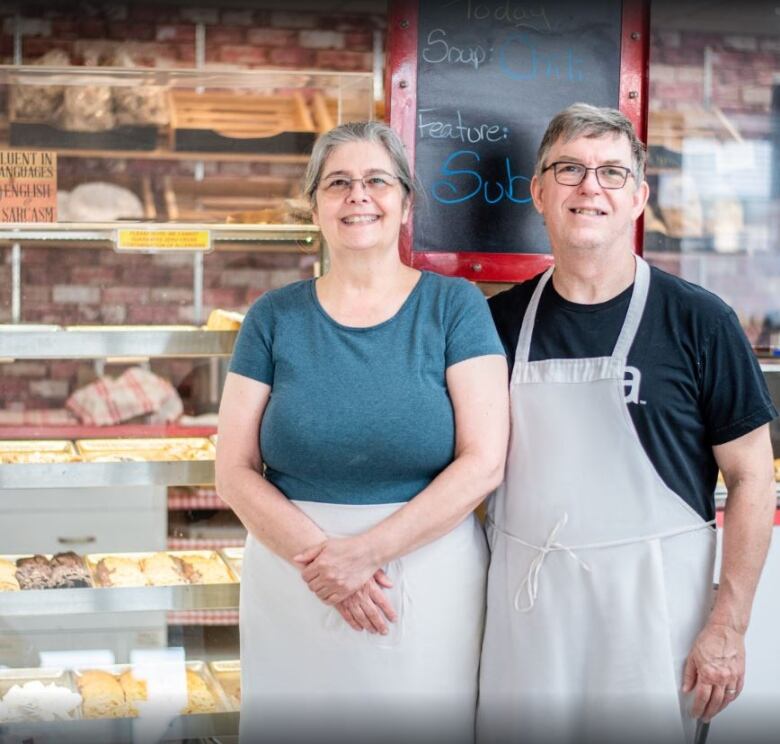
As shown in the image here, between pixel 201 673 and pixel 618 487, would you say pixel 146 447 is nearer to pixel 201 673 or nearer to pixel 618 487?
pixel 201 673

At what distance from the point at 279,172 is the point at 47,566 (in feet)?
3.63

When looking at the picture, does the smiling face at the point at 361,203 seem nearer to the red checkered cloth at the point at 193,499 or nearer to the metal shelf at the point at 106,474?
the metal shelf at the point at 106,474

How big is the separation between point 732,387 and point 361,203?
72cm

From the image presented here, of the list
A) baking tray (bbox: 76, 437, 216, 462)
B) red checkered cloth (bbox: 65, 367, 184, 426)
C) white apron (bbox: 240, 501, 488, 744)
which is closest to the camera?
white apron (bbox: 240, 501, 488, 744)

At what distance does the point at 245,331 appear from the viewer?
1.98m

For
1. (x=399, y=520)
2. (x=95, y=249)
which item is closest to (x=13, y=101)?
(x=95, y=249)

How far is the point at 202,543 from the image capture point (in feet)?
8.86

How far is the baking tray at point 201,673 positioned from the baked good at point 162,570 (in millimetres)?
265

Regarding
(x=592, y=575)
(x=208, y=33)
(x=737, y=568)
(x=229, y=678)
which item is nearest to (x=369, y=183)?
(x=592, y=575)

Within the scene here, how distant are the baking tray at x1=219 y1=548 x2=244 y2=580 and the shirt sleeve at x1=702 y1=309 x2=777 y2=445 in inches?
50.0

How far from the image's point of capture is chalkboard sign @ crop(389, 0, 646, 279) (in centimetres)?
234

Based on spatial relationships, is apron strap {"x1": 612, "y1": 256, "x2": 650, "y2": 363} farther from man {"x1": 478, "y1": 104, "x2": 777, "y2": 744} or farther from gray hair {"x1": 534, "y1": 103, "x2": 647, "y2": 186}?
gray hair {"x1": 534, "y1": 103, "x2": 647, "y2": 186}

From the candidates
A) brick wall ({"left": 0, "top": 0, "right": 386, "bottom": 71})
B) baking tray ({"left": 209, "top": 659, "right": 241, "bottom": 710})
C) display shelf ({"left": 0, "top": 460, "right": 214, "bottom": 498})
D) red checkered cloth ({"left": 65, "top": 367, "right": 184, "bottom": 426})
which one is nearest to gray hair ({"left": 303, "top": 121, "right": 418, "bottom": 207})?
display shelf ({"left": 0, "top": 460, "right": 214, "bottom": 498})

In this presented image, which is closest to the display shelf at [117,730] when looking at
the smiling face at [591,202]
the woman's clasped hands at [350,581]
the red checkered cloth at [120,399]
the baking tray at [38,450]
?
the baking tray at [38,450]
